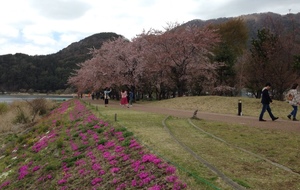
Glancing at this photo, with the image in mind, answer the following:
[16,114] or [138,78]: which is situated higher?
[138,78]

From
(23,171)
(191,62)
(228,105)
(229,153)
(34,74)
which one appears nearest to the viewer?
(229,153)

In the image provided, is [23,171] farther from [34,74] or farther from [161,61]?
[34,74]

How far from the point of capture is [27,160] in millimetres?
12438

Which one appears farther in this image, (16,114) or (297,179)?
(16,114)

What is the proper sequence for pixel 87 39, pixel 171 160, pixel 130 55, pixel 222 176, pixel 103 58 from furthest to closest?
pixel 87 39
pixel 103 58
pixel 130 55
pixel 171 160
pixel 222 176

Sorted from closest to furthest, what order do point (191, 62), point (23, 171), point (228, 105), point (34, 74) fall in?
point (23, 171) < point (228, 105) < point (191, 62) < point (34, 74)

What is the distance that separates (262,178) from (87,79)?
3867cm

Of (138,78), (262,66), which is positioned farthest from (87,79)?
(262,66)

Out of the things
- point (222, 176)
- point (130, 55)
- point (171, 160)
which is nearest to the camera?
point (222, 176)

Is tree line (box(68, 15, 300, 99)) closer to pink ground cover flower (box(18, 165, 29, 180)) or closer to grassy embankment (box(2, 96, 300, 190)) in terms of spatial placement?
grassy embankment (box(2, 96, 300, 190))

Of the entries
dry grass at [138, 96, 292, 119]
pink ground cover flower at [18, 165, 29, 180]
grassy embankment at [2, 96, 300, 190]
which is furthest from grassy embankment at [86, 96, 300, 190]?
dry grass at [138, 96, 292, 119]

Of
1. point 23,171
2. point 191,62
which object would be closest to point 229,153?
point 23,171

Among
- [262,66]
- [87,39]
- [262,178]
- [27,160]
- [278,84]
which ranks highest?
[87,39]

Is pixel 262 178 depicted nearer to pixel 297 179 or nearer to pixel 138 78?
pixel 297 179
